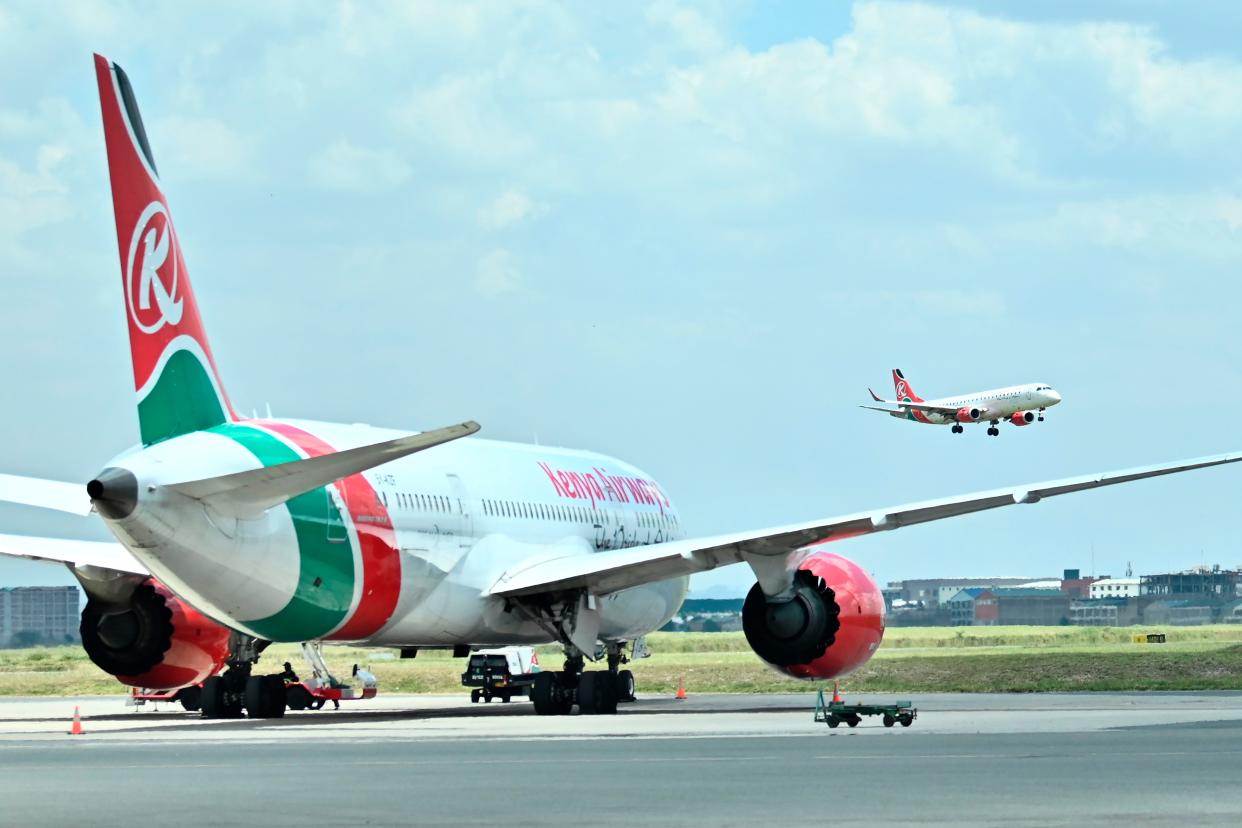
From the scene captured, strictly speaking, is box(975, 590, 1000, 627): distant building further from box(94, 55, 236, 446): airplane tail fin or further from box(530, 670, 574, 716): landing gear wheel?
box(94, 55, 236, 446): airplane tail fin

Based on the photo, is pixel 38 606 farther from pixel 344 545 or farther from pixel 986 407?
pixel 344 545

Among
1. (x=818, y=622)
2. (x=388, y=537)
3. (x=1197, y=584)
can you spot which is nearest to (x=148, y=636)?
(x=388, y=537)

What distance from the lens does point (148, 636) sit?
32.9 m

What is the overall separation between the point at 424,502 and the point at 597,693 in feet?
13.2

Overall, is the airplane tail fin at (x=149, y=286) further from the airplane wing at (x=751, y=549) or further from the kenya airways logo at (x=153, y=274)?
the airplane wing at (x=751, y=549)

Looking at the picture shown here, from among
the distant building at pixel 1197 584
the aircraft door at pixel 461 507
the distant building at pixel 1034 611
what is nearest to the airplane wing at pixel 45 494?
the aircraft door at pixel 461 507

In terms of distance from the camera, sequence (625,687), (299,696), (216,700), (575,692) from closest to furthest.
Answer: (216,700) < (575,692) < (299,696) < (625,687)

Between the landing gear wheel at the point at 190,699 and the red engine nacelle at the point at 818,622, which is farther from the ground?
the red engine nacelle at the point at 818,622

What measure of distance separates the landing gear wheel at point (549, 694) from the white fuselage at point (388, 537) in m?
1.81

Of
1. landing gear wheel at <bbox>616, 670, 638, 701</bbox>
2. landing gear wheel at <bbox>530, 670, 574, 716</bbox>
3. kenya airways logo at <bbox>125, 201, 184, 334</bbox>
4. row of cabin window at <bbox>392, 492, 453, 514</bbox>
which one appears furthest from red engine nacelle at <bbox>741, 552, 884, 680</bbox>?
kenya airways logo at <bbox>125, 201, 184, 334</bbox>

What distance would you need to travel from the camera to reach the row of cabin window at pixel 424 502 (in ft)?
104

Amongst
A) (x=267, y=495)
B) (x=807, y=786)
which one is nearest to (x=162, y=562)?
(x=267, y=495)

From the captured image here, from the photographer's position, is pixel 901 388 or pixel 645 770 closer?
pixel 645 770

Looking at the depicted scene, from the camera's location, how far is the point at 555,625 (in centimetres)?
3522
